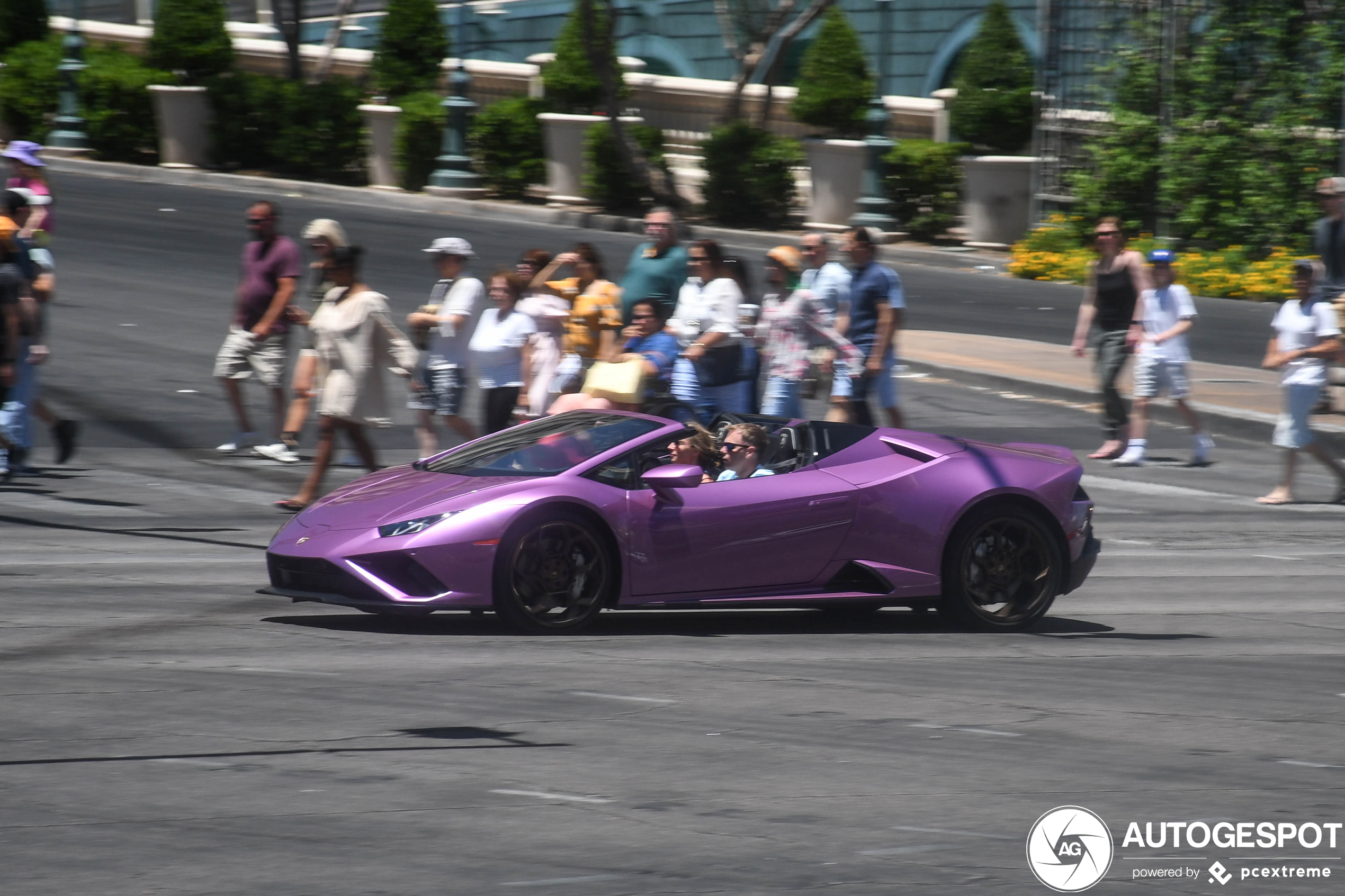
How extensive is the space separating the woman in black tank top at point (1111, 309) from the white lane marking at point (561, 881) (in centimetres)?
1030

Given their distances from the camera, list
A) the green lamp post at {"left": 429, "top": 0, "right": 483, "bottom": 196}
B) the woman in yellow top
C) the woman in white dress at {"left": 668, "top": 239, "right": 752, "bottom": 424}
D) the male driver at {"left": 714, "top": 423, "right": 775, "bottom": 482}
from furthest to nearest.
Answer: the green lamp post at {"left": 429, "top": 0, "right": 483, "bottom": 196} < the woman in yellow top < the woman in white dress at {"left": 668, "top": 239, "right": 752, "bottom": 424} < the male driver at {"left": 714, "top": 423, "right": 775, "bottom": 482}

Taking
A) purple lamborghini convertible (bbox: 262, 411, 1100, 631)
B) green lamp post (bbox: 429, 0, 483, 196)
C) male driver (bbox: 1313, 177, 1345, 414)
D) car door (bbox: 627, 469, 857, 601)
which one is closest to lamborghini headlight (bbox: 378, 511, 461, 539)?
purple lamborghini convertible (bbox: 262, 411, 1100, 631)

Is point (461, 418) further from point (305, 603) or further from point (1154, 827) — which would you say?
point (1154, 827)

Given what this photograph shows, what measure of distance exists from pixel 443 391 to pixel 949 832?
25.8 ft

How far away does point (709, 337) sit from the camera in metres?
11.7

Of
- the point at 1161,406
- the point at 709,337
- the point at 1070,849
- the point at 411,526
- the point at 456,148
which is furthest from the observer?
the point at 456,148

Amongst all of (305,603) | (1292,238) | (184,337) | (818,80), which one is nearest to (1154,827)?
(305,603)

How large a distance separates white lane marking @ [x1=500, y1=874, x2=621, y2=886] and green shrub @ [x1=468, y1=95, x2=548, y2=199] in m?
26.6

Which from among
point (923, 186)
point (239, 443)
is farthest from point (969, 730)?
point (923, 186)

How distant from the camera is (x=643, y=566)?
28.3 ft

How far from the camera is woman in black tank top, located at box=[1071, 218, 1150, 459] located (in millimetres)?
14422

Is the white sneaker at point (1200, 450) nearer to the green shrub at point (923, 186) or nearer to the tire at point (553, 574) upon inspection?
the tire at point (553, 574)

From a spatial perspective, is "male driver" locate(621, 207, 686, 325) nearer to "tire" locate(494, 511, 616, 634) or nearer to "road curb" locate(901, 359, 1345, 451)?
"tire" locate(494, 511, 616, 634)

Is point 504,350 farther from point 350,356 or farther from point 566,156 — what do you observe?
point 566,156
